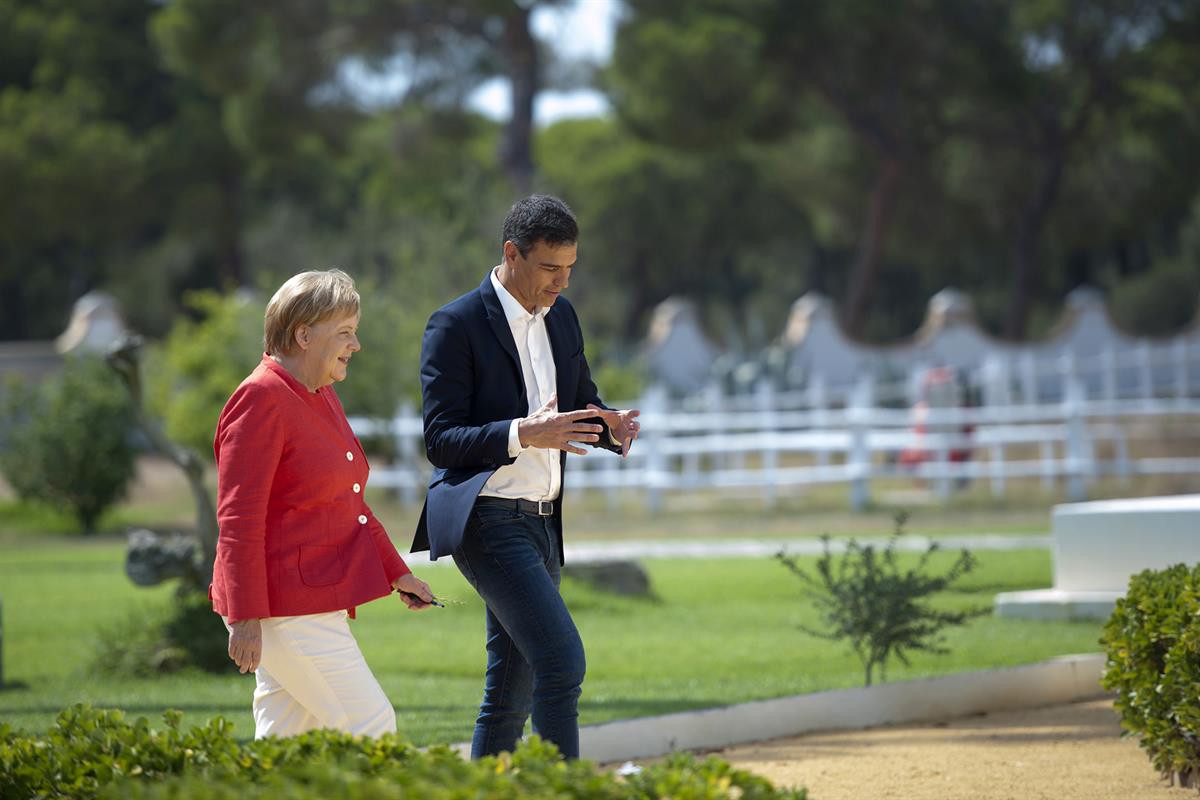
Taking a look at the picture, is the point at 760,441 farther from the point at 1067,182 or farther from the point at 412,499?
the point at 1067,182

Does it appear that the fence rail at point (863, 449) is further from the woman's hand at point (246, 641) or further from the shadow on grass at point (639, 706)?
the woman's hand at point (246, 641)

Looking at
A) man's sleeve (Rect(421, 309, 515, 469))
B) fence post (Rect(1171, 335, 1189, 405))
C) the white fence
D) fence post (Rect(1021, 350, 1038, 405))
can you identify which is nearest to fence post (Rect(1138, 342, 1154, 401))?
fence post (Rect(1171, 335, 1189, 405))

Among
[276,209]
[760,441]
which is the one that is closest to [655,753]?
[760,441]

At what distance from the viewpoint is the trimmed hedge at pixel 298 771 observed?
278 cm

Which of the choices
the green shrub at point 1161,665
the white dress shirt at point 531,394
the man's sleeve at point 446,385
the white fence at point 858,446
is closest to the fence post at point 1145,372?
the white fence at point 858,446

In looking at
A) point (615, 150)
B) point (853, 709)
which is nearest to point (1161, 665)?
point (853, 709)

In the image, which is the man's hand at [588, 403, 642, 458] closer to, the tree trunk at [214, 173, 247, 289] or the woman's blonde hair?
the woman's blonde hair

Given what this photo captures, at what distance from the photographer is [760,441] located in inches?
816

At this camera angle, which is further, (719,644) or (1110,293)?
(1110,293)

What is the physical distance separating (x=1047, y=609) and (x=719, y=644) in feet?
6.61

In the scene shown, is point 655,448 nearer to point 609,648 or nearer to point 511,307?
point 609,648

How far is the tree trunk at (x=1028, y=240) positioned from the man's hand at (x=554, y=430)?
34.4 meters

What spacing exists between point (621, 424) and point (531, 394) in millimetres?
294

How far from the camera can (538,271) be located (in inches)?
179
